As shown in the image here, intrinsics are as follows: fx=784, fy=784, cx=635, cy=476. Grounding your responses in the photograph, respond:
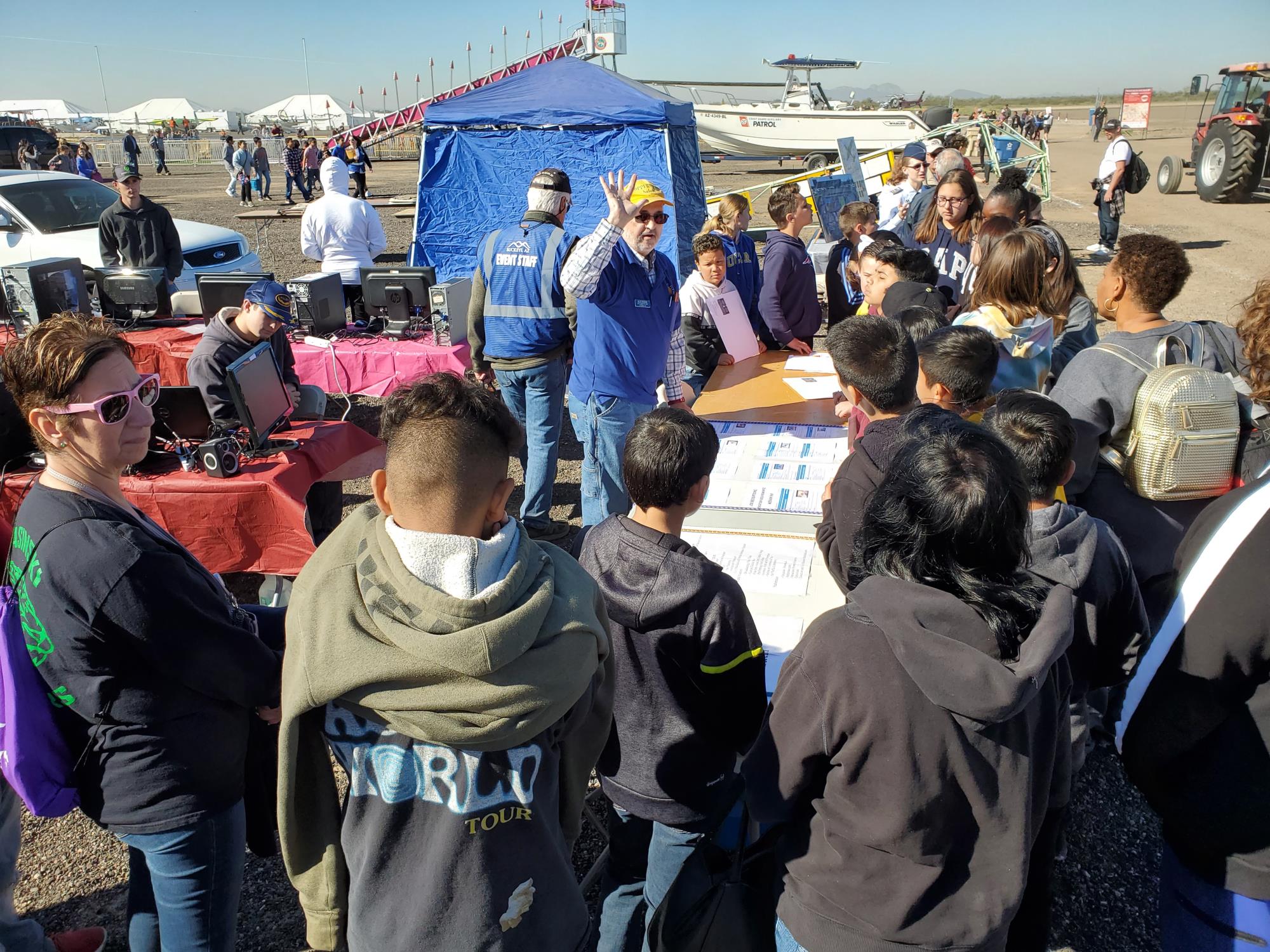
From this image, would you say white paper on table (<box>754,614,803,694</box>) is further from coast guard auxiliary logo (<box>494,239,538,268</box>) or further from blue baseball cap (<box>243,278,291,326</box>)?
blue baseball cap (<box>243,278,291,326</box>)

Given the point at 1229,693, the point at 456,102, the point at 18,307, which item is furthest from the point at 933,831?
the point at 456,102

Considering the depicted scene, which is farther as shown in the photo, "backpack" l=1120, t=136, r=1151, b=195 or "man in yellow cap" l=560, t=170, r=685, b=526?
"backpack" l=1120, t=136, r=1151, b=195

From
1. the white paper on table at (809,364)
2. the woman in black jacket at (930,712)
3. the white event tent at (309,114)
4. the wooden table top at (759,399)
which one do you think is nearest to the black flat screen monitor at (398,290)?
the wooden table top at (759,399)

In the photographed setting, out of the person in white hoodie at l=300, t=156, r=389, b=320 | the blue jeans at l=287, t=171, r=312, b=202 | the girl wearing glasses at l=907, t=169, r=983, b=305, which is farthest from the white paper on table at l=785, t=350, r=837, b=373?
the blue jeans at l=287, t=171, r=312, b=202

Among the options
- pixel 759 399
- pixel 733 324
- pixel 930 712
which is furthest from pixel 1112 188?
pixel 930 712

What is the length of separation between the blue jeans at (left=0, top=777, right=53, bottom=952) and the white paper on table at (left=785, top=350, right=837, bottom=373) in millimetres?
3985

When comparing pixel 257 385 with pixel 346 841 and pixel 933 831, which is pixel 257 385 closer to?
pixel 346 841

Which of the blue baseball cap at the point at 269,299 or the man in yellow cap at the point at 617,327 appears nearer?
the man in yellow cap at the point at 617,327

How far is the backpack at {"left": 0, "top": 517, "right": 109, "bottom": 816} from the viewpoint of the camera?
1485 millimetres

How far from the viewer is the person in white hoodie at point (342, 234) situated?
6.38 meters

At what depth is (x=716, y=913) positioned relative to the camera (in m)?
1.45

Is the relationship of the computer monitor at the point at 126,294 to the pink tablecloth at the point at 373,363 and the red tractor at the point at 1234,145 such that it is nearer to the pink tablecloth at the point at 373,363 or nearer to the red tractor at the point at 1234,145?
the pink tablecloth at the point at 373,363

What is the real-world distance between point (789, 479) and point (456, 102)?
8.16m

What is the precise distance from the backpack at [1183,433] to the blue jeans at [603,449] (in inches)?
79.7
